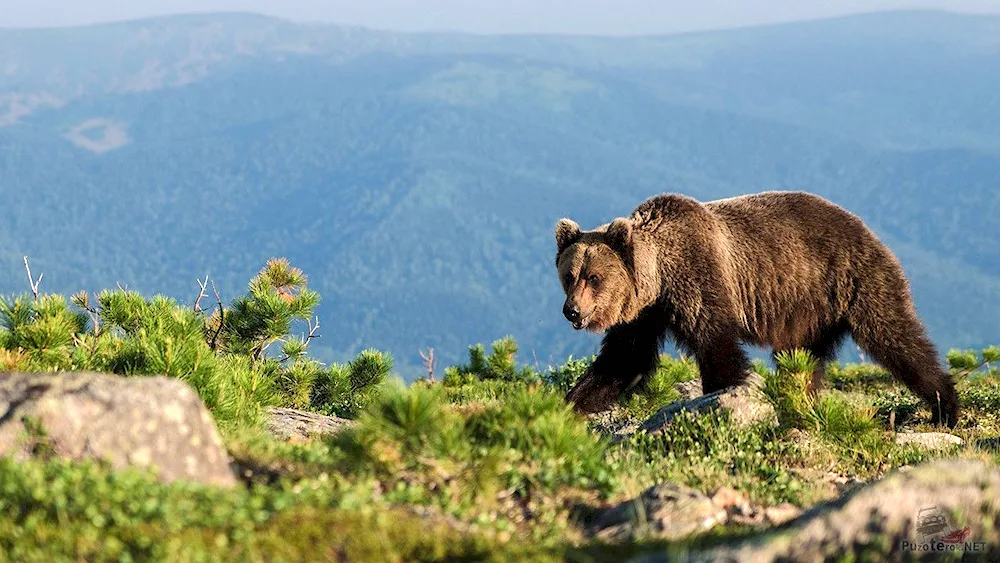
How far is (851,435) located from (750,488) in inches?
73.9

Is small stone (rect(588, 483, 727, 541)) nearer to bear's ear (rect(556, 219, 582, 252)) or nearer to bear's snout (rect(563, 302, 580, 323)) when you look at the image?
bear's snout (rect(563, 302, 580, 323))

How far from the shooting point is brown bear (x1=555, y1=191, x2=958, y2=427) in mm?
9656

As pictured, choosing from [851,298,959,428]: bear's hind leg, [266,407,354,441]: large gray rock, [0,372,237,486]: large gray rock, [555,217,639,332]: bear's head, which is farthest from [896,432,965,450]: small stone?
[0,372,237,486]: large gray rock

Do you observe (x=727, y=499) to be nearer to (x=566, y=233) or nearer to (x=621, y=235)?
(x=621, y=235)

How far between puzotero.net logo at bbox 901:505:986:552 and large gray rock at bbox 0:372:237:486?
9.92ft

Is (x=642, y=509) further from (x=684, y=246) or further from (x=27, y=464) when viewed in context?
(x=684, y=246)

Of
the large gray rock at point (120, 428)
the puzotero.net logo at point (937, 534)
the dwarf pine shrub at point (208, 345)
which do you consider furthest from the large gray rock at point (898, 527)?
the dwarf pine shrub at point (208, 345)

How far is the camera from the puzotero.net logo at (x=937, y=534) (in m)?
4.20

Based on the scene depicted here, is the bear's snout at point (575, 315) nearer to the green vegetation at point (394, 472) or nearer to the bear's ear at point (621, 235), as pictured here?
the bear's ear at point (621, 235)

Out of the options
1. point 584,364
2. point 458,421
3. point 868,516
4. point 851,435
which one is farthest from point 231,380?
point 584,364

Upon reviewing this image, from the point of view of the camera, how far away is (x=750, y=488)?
628 cm

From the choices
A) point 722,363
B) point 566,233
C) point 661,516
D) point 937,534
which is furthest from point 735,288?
point 937,534

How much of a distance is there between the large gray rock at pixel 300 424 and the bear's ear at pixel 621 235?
2942 mm

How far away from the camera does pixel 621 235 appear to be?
966 cm
